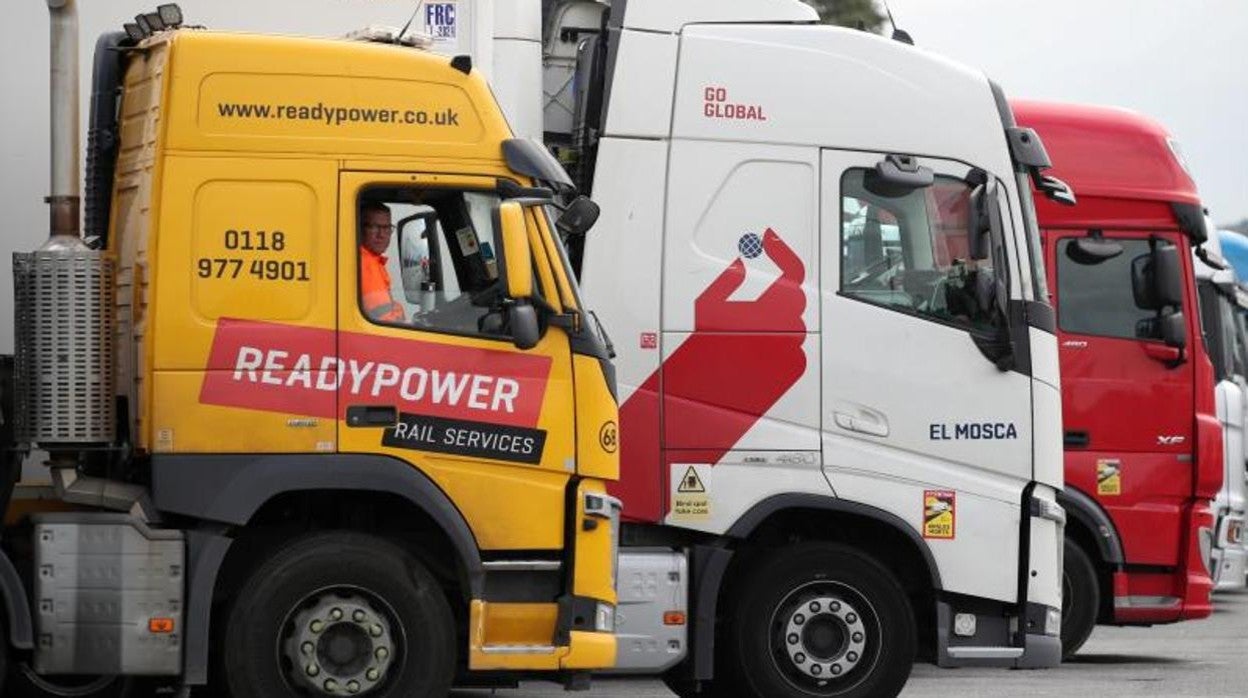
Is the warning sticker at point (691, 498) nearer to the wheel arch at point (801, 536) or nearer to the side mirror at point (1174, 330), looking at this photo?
the wheel arch at point (801, 536)

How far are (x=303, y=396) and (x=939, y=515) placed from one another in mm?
3430

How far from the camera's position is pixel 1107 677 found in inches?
599

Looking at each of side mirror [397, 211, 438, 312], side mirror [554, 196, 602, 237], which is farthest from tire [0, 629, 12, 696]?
side mirror [554, 196, 602, 237]

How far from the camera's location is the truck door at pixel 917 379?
471 inches

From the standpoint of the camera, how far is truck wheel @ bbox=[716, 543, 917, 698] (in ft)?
39.0

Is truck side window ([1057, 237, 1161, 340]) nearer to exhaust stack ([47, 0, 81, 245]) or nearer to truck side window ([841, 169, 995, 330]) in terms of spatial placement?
truck side window ([841, 169, 995, 330])

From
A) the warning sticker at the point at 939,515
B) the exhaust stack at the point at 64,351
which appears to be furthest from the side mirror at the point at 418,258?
the warning sticker at the point at 939,515

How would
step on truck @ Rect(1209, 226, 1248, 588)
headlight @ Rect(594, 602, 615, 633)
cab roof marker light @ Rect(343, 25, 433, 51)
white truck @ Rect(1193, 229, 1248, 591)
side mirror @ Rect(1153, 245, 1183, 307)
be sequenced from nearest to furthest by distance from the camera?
1. headlight @ Rect(594, 602, 615, 633)
2. cab roof marker light @ Rect(343, 25, 433, 51)
3. side mirror @ Rect(1153, 245, 1183, 307)
4. white truck @ Rect(1193, 229, 1248, 591)
5. step on truck @ Rect(1209, 226, 1248, 588)

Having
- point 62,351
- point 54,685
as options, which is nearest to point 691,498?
point 54,685

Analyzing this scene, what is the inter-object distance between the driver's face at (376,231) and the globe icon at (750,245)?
6.97ft

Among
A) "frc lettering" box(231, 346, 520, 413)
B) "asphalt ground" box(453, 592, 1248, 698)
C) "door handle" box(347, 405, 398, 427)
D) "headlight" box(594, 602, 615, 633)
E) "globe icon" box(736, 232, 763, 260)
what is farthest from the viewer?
"asphalt ground" box(453, 592, 1248, 698)

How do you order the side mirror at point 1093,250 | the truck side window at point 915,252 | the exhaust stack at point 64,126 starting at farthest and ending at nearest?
1. the side mirror at point 1093,250
2. the truck side window at point 915,252
3. the exhaust stack at point 64,126

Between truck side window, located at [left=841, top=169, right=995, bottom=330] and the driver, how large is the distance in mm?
2571

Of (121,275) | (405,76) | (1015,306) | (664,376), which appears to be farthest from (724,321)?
(121,275)
